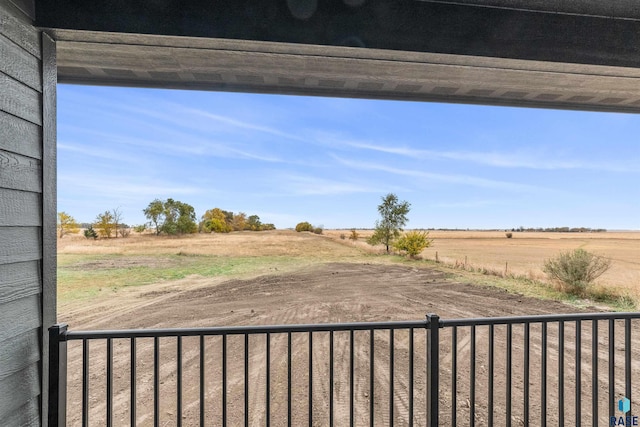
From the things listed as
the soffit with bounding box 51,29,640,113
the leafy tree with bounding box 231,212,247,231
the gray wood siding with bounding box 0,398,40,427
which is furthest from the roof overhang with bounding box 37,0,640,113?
the gray wood siding with bounding box 0,398,40,427

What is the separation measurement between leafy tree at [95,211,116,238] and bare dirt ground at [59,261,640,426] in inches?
15.7

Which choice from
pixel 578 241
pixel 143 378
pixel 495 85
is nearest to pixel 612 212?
pixel 578 241

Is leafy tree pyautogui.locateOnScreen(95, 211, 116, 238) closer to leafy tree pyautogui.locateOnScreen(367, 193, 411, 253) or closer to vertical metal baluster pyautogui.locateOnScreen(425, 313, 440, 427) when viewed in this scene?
leafy tree pyautogui.locateOnScreen(367, 193, 411, 253)

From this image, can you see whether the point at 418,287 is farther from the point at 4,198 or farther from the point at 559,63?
the point at 4,198

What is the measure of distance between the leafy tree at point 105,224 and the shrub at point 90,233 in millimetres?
28

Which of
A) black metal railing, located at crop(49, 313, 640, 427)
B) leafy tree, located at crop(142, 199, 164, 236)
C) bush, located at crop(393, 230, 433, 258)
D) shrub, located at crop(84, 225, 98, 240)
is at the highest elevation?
leafy tree, located at crop(142, 199, 164, 236)

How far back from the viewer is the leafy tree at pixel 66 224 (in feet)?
5.84

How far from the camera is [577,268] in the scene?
2.28 m

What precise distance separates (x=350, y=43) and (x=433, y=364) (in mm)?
1501

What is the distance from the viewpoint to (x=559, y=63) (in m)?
1.41

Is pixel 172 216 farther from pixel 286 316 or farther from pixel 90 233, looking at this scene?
pixel 286 316

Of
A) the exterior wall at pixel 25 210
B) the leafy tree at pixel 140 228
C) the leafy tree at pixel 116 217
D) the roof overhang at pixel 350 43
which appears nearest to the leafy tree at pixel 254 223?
the leafy tree at pixel 140 228

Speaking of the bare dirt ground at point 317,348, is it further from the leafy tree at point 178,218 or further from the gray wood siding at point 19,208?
the gray wood siding at point 19,208

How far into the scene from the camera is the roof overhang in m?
1.27
